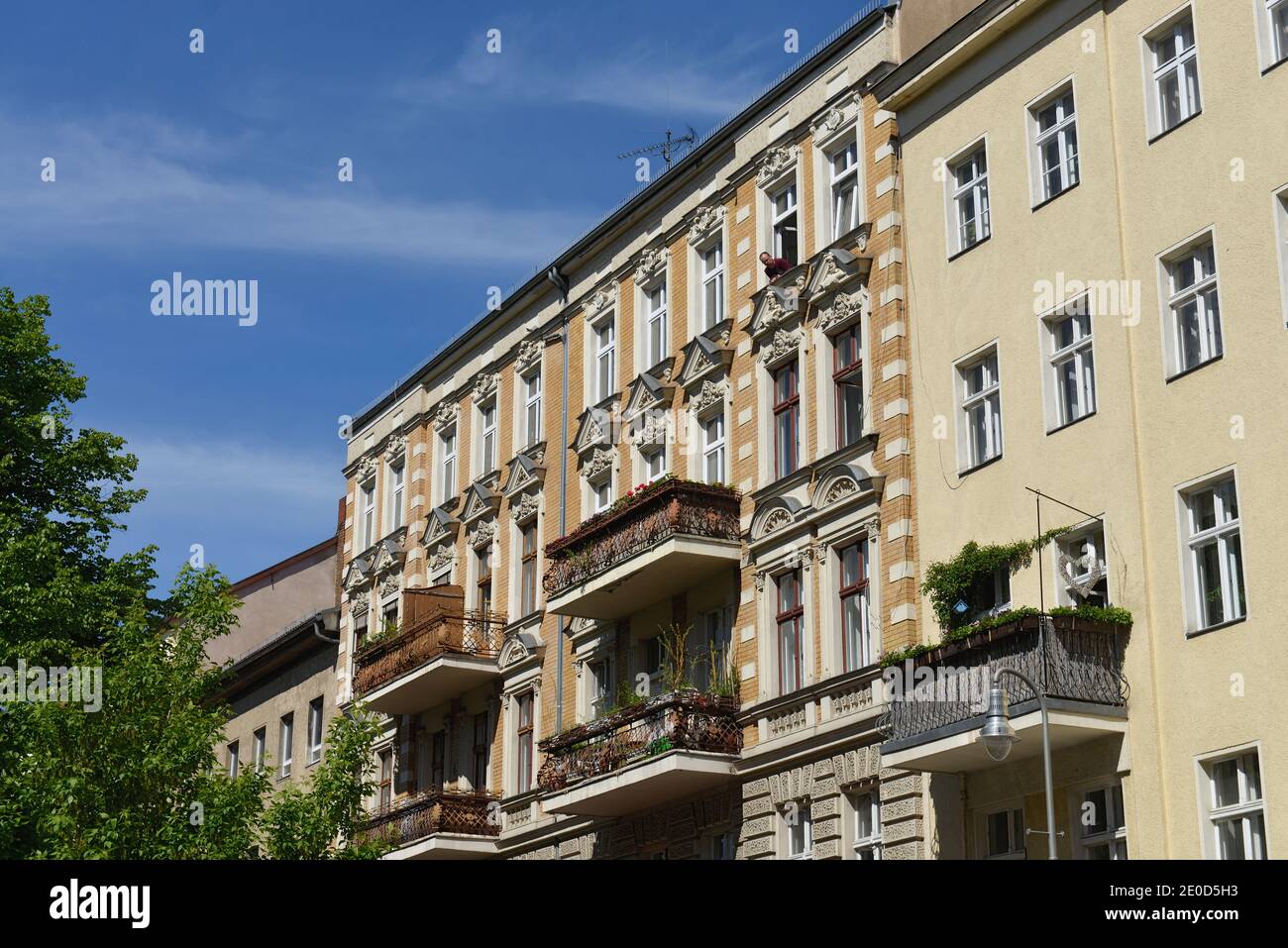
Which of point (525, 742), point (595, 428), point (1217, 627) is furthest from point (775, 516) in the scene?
point (1217, 627)

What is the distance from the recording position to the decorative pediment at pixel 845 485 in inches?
1004

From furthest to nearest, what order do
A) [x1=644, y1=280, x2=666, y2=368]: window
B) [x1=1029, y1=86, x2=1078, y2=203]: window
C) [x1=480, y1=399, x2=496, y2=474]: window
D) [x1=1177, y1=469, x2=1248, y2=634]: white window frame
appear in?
1. [x1=480, y1=399, x2=496, y2=474]: window
2. [x1=644, y1=280, x2=666, y2=368]: window
3. [x1=1029, y1=86, x2=1078, y2=203]: window
4. [x1=1177, y1=469, x2=1248, y2=634]: white window frame

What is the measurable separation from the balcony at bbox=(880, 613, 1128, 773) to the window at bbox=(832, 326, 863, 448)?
5347 millimetres

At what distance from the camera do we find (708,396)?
3003cm

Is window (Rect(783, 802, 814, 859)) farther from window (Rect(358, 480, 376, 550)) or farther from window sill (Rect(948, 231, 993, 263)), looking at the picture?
window (Rect(358, 480, 376, 550))

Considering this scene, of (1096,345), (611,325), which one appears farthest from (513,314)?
(1096,345)

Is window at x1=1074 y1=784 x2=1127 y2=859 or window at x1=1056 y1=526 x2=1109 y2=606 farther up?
window at x1=1056 y1=526 x2=1109 y2=606

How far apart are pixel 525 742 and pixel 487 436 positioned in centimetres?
700

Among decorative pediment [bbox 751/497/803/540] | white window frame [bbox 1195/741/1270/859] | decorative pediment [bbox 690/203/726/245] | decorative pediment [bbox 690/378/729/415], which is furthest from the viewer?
decorative pediment [bbox 690/203/726/245]

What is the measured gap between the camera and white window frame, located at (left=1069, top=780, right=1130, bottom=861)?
67.6 ft

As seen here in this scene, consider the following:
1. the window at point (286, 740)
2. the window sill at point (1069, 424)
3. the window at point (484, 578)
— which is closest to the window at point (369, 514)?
the window at point (286, 740)

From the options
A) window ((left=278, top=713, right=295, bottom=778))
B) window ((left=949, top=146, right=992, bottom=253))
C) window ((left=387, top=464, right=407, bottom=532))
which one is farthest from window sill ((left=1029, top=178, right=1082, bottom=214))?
window ((left=278, top=713, right=295, bottom=778))

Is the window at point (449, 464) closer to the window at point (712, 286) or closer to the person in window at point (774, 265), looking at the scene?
the window at point (712, 286)

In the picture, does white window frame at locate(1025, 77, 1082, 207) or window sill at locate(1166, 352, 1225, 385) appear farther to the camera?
white window frame at locate(1025, 77, 1082, 207)
